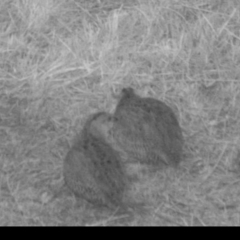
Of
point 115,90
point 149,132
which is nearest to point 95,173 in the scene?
point 149,132

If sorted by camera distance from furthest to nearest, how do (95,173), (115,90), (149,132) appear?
(115,90), (149,132), (95,173)

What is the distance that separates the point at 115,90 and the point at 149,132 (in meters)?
0.86

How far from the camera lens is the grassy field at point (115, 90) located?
479 centimetres

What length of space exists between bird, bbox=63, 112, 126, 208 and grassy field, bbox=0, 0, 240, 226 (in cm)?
11

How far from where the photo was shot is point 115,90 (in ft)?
19.2

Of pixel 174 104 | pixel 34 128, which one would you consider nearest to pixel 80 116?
pixel 34 128

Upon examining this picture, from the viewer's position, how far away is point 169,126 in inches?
202

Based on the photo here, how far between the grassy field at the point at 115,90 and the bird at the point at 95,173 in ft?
0.36

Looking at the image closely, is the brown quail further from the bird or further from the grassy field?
the bird

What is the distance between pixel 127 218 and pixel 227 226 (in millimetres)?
710

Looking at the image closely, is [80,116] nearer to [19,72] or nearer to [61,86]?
[61,86]

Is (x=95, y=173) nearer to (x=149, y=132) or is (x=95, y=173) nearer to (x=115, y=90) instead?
(x=149, y=132)

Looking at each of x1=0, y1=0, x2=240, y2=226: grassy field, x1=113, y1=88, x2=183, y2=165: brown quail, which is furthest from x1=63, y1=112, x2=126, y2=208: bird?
x1=113, y1=88, x2=183, y2=165: brown quail

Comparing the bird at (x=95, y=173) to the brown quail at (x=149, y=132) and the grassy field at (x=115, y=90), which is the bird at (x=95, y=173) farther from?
the brown quail at (x=149, y=132)
